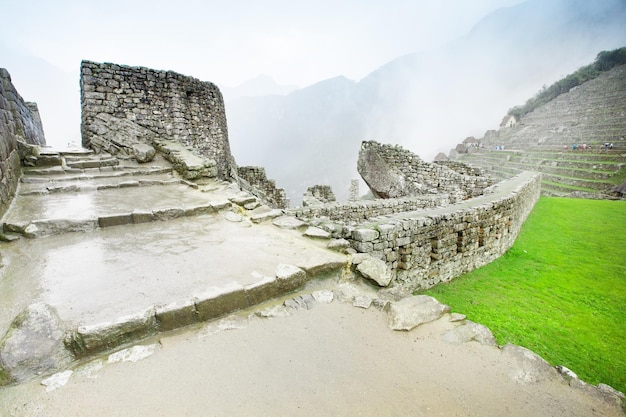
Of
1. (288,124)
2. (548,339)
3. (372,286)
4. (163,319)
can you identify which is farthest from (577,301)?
(288,124)

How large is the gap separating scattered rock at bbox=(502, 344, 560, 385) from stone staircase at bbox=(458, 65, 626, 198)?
972 inches

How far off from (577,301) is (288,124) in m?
192

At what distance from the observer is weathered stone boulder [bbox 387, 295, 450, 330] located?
9.77 ft

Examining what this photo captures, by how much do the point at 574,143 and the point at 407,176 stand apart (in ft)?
106

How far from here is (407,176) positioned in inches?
575

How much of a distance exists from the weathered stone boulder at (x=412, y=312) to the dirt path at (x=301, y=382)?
6.0 inches

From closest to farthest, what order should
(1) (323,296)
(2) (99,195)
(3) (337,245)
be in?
(1) (323,296) < (3) (337,245) < (2) (99,195)

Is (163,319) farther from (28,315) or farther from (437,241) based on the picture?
(437,241)

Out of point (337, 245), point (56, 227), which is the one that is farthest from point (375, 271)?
point (56, 227)

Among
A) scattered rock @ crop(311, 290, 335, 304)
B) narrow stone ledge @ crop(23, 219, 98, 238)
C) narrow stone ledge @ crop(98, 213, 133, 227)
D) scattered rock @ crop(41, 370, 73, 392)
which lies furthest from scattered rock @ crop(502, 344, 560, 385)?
narrow stone ledge @ crop(23, 219, 98, 238)

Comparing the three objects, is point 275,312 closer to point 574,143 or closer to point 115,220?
point 115,220

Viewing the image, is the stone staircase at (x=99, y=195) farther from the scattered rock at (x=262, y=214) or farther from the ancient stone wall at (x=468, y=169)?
the ancient stone wall at (x=468, y=169)

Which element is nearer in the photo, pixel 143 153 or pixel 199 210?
pixel 199 210

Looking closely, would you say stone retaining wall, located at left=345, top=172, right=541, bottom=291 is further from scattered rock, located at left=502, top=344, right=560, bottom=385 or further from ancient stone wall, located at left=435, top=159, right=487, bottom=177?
ancient stone wall, located at left=435, top=159, right=487, bottom=177
